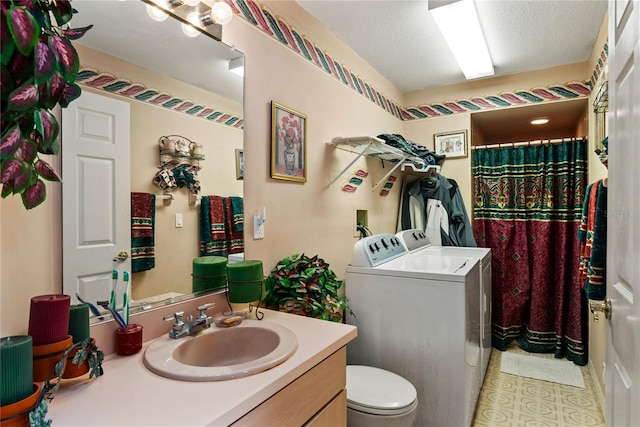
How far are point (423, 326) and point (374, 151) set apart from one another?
1.18 m

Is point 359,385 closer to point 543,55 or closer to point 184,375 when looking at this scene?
point 184,375

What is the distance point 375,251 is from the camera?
7.40 feet

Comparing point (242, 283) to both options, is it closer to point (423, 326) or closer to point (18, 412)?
point (18, 412)

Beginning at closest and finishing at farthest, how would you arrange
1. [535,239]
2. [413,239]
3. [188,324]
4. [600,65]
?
[188,324], [600,65], [413,239], [535,239]

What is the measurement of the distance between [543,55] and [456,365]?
2390 mm

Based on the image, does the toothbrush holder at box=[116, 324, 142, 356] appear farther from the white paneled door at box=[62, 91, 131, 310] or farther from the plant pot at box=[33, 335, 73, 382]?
the plant pot at box=[33, 335, 73, 382]

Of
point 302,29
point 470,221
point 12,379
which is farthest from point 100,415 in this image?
point 470,221

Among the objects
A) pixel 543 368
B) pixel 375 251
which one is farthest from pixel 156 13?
pixel 543 368

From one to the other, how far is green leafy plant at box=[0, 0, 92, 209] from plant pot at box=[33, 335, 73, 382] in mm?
348

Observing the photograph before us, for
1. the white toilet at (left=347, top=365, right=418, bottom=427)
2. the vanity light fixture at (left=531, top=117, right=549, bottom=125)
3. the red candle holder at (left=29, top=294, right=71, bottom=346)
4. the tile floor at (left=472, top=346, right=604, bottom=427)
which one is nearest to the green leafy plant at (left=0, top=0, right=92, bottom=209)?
the red candle holder at (left=29, top=294, right=71, bottom=346)

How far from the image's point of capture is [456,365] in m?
1.85

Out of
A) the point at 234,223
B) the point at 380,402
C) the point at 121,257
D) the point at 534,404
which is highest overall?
the point at 234,223

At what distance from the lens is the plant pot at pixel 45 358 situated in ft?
2.75

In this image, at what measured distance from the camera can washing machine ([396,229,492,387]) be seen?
247cm
